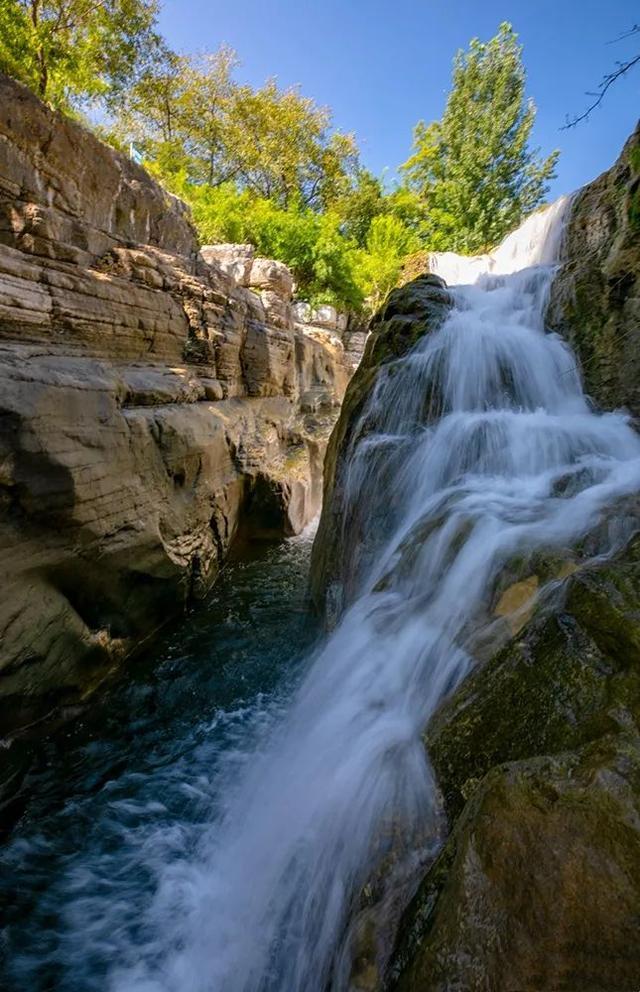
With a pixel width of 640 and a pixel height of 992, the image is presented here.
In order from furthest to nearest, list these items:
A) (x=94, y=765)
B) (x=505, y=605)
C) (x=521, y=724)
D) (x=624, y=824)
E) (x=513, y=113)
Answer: (x=513, y=113)
(x=94, y=765)
(x=505, y=605)
(x=521, y=724)
(x=624, y=824)

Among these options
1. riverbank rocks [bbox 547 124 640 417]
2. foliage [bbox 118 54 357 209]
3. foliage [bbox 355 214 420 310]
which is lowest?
riverbank rocks [bbox 547 124 640 417]

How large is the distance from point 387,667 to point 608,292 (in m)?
5.55

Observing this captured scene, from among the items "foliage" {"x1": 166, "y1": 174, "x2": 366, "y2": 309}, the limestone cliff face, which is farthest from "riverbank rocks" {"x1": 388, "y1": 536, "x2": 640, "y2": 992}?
"foliage" {"x1": 166, "y1": 174, "x2": 366, "y2": 309}

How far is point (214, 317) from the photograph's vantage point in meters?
7.75

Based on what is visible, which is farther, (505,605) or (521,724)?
(505,605)

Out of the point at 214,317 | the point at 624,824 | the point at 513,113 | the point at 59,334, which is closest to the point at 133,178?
the point at 214,317

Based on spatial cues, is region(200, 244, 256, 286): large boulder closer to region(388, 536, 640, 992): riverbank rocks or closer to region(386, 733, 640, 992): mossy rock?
region(388, 536, 640, 992): riverbank rocks

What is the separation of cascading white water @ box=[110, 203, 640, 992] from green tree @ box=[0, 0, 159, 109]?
24.2 feet

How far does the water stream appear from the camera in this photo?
7.13 ft

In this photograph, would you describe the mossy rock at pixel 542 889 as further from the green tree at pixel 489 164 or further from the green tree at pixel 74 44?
the green tree at pixel 489 164

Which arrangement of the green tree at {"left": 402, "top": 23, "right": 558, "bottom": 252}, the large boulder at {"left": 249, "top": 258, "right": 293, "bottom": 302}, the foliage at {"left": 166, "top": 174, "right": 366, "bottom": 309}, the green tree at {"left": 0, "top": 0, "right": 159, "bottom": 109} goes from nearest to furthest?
the green tree at {"left": 0, "top": 0, "right": 159, "bottom": 109}, the large boulder at {"left": 249, "top": 258, "right": 293, "bottom": 302}, the foliage at {"left": 166, "top": 174, "right": 366, "bottom": 309}, the green tree at {"left": 402, "top": 23, "right": 558, "bottom": 252}

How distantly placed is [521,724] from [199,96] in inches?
899

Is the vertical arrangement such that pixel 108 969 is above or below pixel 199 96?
below

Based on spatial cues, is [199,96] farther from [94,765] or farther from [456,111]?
[94,765]
